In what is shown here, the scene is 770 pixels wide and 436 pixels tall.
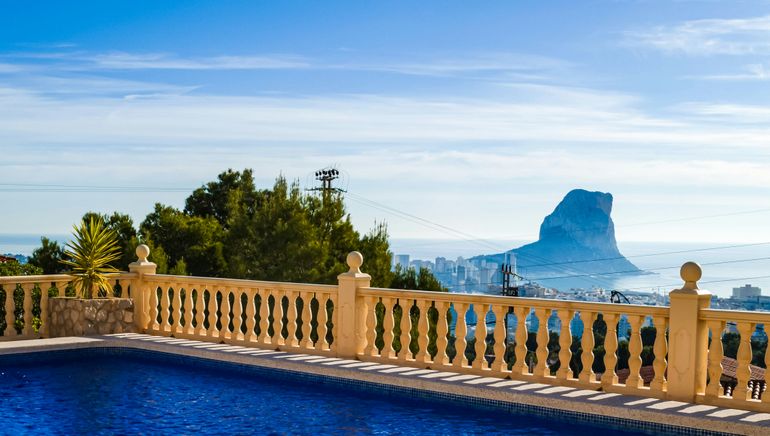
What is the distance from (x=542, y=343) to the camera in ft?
30.0

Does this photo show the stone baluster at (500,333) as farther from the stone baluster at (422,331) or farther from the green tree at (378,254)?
the green tree at (378,254)

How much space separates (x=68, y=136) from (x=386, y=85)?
41.1ft

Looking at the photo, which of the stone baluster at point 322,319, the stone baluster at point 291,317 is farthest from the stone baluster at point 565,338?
the stone baluster at point 291,317

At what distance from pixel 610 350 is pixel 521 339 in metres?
0.98

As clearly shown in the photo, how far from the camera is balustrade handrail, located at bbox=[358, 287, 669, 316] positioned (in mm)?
8461

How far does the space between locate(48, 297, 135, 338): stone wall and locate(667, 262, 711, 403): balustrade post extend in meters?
7.83

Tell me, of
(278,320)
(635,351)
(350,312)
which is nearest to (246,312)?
(278,320)

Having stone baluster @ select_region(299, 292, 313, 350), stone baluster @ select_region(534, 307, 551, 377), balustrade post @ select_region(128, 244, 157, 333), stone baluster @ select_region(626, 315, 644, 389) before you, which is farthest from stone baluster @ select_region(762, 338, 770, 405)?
balustrade post @ select_region(128, 244, 157, 333)

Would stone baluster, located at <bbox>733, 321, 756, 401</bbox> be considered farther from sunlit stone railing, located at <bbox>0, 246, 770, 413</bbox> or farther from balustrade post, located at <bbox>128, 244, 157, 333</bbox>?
balustrade post, located at <bbox>128, 244, 157, 333</bbox>

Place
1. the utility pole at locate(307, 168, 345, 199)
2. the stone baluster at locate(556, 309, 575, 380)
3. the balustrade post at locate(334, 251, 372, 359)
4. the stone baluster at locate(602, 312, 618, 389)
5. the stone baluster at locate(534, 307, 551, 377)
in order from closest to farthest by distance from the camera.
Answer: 1. the stone baluster at locate(602, 312, 618, 389)
2. the stone baluster at locate(556, 309, 575, 380)
3. the stone baluster at locate(534, 307, 551, 377)
4. the balustrade post at locate(334, 251, 372, 359)
5. the utility pole at locate(307, 168, 345, 199)

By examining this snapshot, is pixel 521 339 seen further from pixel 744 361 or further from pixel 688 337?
pixel 744 361

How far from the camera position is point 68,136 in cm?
2877

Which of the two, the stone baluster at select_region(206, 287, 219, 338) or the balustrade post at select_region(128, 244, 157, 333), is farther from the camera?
the balustrade post at select_region(128, 244, 157, 333)

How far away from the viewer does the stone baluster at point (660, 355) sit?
8461 millimetres
